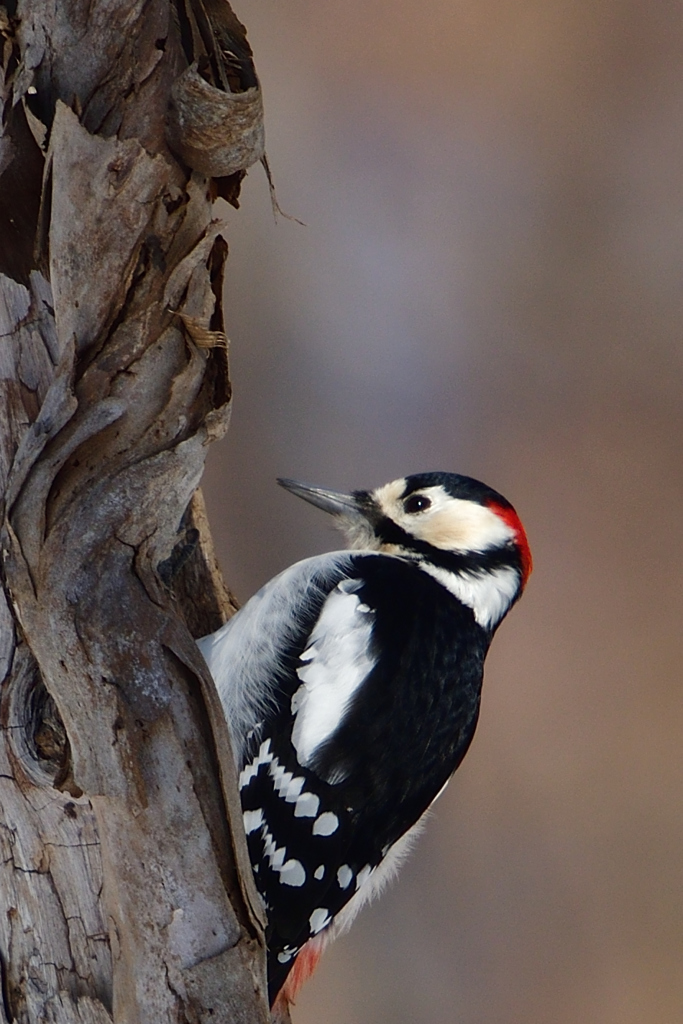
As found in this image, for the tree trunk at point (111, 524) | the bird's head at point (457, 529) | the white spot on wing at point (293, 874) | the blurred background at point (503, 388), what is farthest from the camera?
the blurred background at point (503, 388)

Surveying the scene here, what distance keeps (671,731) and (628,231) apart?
899 mm

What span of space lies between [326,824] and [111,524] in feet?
1.54

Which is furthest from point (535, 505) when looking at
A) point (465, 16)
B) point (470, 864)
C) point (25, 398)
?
point (25, 398)

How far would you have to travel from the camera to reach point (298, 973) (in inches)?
48.4

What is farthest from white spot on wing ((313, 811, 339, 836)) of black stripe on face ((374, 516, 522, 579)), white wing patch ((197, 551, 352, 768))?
black stripe on face ((374, 516, 522, 579))

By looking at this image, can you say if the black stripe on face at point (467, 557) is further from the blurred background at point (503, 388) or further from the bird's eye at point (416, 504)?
the blurred background at point (503, 388)

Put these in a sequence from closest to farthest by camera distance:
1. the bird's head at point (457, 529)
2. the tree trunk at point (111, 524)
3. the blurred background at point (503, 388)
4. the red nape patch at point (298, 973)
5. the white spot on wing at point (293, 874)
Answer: the tree trunk at point (111, 524), the white spot on wing at point (293, 874), the red nape patch at point (298, 973), the bird's head at point (457, 529), the blurred background at point (503, 388)

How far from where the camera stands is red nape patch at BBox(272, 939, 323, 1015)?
118 centimetres

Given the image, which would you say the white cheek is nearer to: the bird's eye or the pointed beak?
the bird's eye

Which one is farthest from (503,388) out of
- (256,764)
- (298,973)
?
(298,973)

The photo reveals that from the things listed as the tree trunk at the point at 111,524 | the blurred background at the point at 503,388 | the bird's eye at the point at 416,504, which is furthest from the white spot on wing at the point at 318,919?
the blurred background at the point at 503,388

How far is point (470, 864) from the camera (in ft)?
5.64

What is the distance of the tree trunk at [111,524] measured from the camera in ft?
2.47

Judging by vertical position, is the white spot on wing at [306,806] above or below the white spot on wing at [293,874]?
above
